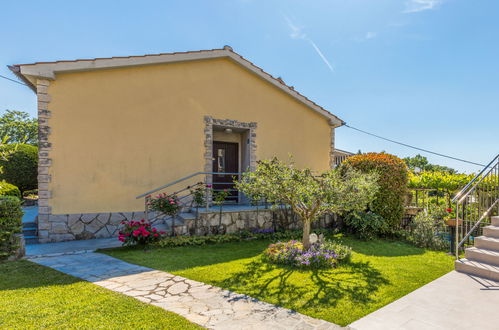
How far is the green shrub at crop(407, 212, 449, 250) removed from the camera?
7645 mm

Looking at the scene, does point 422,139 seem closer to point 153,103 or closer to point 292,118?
point 292,118

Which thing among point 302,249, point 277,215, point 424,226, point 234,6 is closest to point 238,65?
point 234,6

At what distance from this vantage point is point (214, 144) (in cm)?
1084

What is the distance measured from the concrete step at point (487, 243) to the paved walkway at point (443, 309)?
1085 mm

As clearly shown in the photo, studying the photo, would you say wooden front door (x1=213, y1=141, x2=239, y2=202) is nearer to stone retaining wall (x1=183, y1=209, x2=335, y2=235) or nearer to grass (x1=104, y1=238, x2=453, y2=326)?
stone retaining wall (x1=183, y1=209, x2=335, y2=235)

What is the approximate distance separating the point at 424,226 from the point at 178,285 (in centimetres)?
714

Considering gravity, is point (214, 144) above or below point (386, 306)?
above

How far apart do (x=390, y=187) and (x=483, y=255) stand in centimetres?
365

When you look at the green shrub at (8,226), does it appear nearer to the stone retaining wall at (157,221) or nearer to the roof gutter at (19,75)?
the stone retaining wall at (157,221)

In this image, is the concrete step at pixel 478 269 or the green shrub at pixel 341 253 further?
the green shrub at pixel 341 253

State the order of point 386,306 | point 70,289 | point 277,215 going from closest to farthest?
1. point 386,306
2. point 70,289
3. point 277,215

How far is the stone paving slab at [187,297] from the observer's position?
10.8 feet

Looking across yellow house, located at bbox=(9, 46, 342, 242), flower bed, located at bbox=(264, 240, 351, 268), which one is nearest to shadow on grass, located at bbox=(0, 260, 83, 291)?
yellow house, located at bbox=(9, 46, 342, 242)

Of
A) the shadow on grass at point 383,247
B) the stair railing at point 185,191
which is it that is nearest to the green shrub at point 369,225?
the shadow on grass at point 383,247
